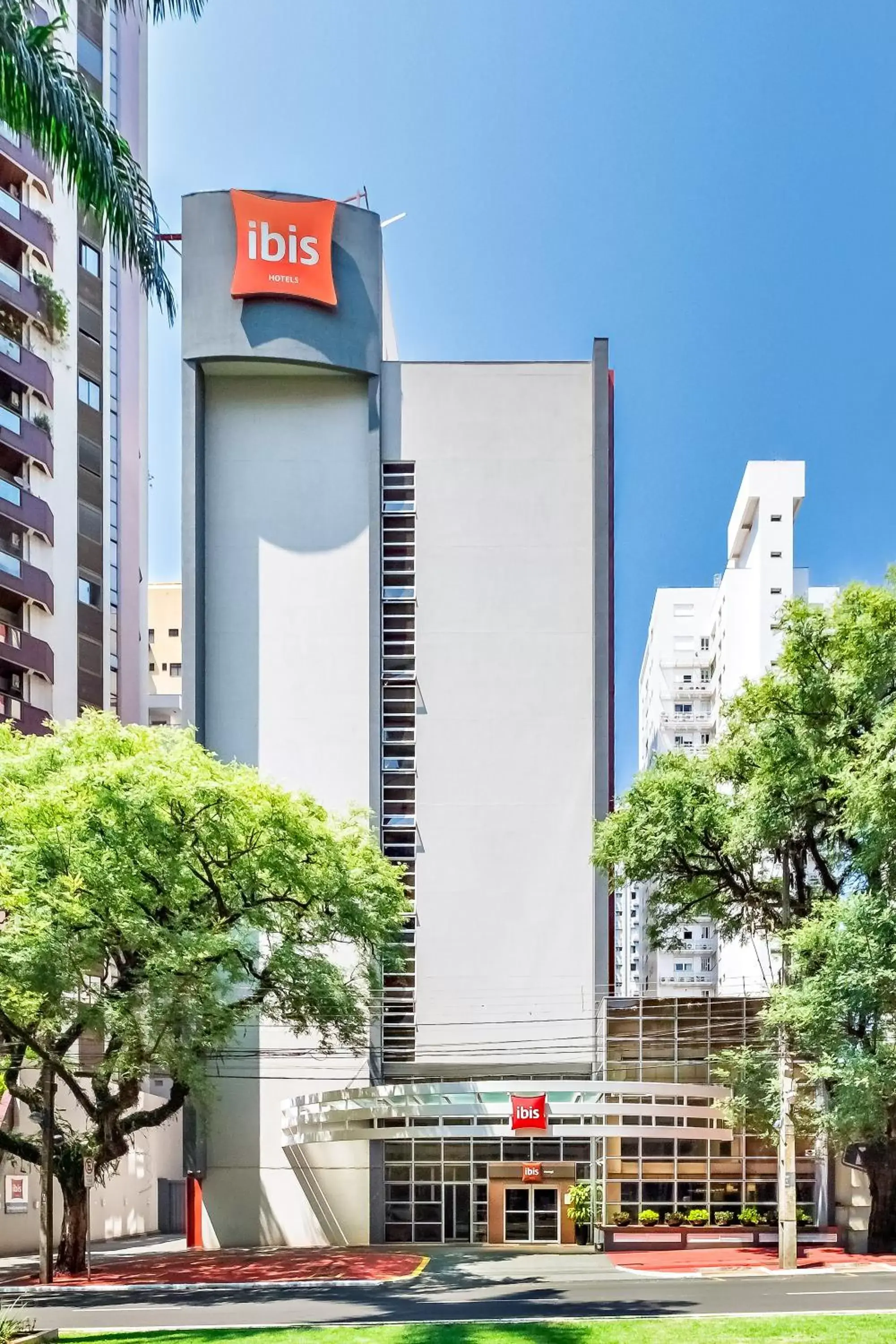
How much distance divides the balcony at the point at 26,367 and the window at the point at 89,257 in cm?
610

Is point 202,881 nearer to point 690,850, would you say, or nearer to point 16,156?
point 690,850

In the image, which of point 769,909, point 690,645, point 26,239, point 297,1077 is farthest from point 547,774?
point 690,645

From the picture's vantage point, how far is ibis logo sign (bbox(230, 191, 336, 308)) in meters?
40.9

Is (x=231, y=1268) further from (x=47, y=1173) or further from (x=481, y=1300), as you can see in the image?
(x=481, y=1300)

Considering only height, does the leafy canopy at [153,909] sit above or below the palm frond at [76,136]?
below

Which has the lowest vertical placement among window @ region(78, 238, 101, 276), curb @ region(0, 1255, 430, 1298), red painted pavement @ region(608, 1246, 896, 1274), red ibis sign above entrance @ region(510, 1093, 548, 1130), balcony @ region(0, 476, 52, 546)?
red painted pavement @ region(608, 1246, 896, 1274)

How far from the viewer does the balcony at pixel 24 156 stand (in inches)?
1746

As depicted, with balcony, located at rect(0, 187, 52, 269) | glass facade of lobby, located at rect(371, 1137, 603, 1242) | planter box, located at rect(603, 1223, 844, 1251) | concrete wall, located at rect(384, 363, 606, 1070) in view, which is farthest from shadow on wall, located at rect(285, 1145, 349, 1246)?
balcony, located at rect(0, 187, 52, 269)

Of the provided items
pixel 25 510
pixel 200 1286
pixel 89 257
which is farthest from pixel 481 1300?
pixel 89 257

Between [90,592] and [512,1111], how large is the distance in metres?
25.8

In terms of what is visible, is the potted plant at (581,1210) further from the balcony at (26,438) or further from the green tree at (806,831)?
the balcony at (26,438)

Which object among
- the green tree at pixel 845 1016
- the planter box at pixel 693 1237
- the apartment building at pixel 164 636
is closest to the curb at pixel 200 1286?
the planter box at pixel 693 1237

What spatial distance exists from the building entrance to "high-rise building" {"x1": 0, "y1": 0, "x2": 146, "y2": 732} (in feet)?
66.5

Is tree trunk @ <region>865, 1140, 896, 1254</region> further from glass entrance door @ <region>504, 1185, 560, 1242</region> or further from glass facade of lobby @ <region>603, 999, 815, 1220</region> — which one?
glass entrance door @ <region>504, 1185, 560, 1242</region>
